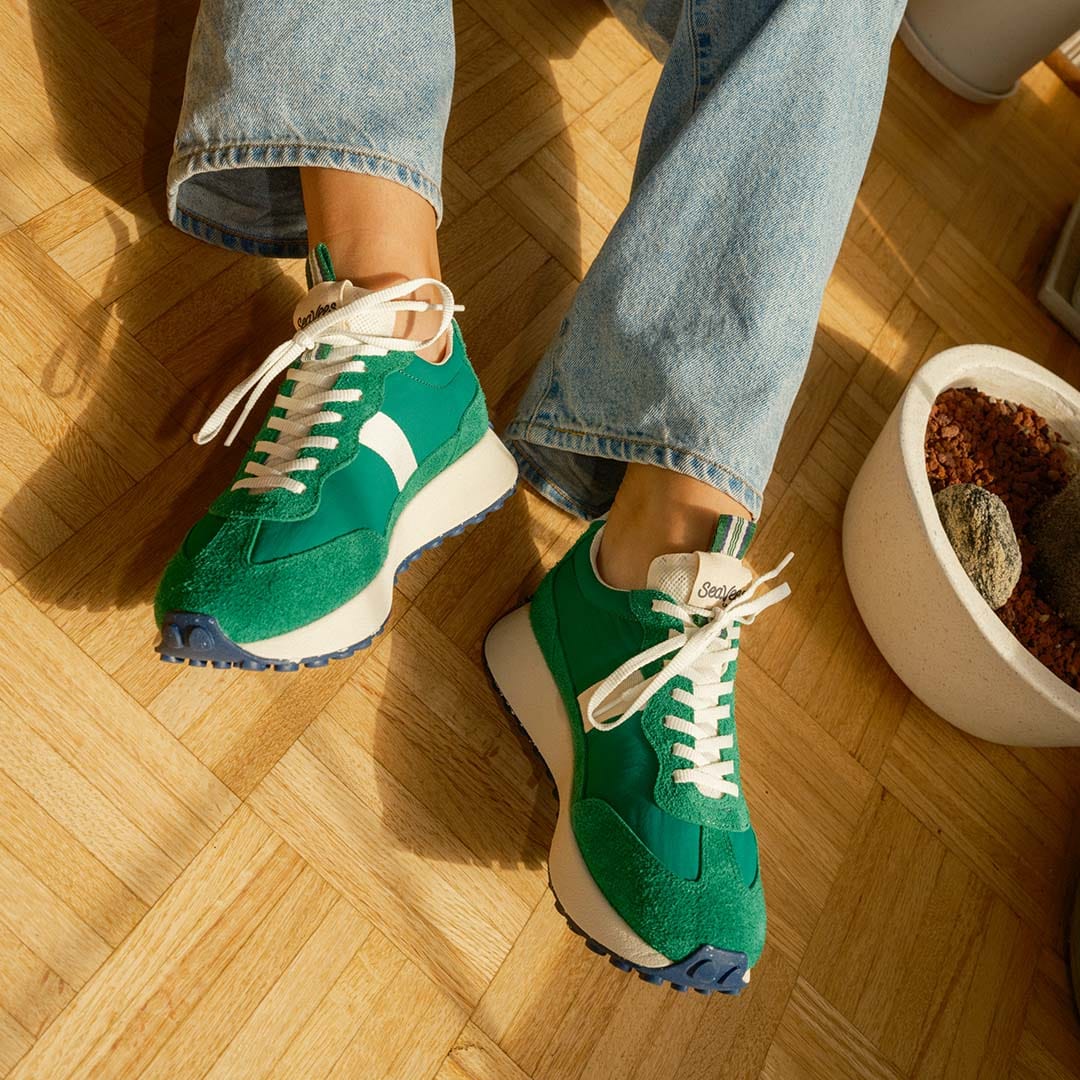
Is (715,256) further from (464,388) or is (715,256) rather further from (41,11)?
(41,11)

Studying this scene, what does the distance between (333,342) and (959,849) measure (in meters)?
0.69

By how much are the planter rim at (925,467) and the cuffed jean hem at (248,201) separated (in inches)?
17.4

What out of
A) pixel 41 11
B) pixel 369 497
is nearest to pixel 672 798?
pixel 369 497

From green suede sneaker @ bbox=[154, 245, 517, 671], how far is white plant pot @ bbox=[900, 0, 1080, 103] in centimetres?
106

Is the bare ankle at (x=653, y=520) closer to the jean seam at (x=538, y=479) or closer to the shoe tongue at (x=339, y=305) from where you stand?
the jean seam at (x=538, y=479)

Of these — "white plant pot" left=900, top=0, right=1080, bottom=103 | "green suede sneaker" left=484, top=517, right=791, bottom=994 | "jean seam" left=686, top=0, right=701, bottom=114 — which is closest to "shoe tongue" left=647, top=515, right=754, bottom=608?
"green suede sneaker" left=484, top=517, right=791, bottom=994

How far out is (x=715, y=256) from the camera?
626mm

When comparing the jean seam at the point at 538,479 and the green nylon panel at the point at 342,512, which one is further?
the jean seam at the point at 538,479

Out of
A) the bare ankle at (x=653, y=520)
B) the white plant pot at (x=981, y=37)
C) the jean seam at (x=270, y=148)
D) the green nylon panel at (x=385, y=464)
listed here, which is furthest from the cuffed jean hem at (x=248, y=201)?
the white plant pot at (x=981, y=37)

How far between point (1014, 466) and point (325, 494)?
0.68m

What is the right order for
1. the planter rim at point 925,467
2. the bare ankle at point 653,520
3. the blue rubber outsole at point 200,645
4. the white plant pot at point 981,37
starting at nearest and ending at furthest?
the blue rubber outsole at point 200,645 → the bare ankle at point 653,520 → the planter rim at point 925,467 → the white plant pot at point 981,37

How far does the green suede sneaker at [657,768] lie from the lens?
577 millimetres

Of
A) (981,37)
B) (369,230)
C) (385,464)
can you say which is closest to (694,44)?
(369,230)

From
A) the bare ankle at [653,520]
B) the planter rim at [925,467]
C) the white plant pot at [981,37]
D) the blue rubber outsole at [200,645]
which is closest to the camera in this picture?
the blue rubber outsole at [200,645]
